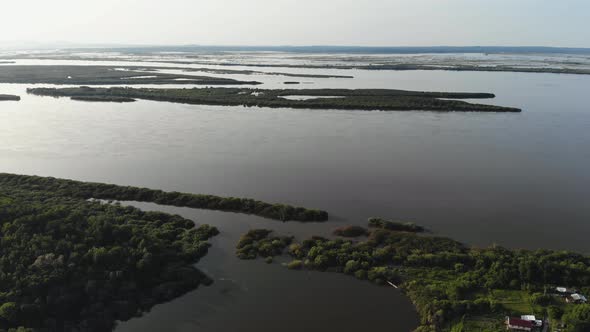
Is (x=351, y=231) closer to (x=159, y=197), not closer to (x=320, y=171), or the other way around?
(x=320, y=171)

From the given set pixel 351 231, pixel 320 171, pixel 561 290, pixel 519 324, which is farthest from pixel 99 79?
pixel 519 324

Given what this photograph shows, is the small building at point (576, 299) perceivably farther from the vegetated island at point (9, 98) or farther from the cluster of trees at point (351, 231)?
the vegetated island at point (9, 98)

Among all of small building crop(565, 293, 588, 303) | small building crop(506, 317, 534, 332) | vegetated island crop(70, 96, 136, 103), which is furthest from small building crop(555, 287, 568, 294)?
vegetated island crop(70, 96, 136, 103)

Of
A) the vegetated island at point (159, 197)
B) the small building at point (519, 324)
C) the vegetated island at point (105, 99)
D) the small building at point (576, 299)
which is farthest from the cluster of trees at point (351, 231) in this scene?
the vegetated island at point (105, 99)

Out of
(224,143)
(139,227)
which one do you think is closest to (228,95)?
(224,143)

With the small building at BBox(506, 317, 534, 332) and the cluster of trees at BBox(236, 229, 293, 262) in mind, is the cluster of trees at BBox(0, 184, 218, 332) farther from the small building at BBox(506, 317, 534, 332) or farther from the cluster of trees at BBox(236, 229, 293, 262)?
the small building at BBox(506, 317, 534, 332)
